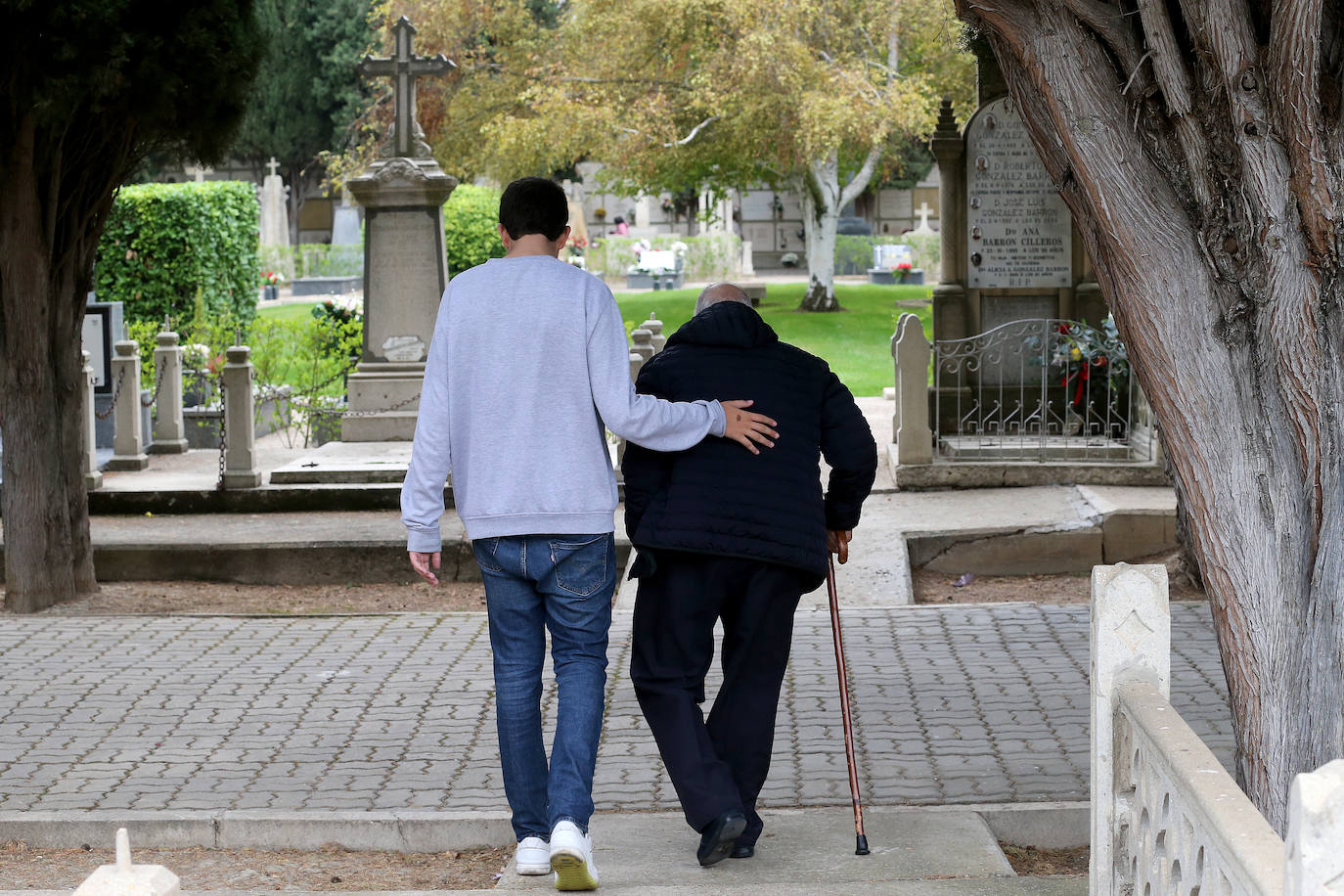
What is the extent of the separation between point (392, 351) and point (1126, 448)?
6789mm

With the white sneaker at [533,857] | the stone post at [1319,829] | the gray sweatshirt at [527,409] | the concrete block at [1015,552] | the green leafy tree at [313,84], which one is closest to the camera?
the stone post at [1319,829]

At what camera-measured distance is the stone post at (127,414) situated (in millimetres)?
13539

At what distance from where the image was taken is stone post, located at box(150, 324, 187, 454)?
47.5 feet

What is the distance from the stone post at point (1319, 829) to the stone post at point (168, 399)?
13.6m

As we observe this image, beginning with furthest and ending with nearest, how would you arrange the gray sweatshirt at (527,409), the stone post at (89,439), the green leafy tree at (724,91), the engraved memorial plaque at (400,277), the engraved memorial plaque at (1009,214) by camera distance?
the green leafy tree at (724,91)
the engraved memorial plaque at (400,277)
the engraved memorial plaque at (1009,214)
the stone post at (89,439)
the gray sweatshirt at (527,409)

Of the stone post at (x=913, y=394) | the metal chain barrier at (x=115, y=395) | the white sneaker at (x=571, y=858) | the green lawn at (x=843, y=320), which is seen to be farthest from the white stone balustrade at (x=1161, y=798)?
the green lawn at (x=843, y=320)

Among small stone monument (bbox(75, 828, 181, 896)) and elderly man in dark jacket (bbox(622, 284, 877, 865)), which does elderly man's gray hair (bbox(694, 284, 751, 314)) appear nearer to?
elderly man in dark jacket (bbox(622, 284, 877, 865))

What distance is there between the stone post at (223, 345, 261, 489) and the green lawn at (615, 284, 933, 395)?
8.21m

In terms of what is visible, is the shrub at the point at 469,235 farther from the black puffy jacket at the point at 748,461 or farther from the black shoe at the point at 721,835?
the black shoe at the point at 721,835

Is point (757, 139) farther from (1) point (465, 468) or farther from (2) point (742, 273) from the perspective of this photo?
(1) point (465, 468)

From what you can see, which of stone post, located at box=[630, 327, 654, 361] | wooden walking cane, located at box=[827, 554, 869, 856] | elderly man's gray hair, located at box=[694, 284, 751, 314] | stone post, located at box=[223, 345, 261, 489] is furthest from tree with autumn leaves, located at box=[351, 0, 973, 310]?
wooden walking cane, located at box=[827, 554, 869, 856]

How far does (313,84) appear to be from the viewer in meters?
55.1

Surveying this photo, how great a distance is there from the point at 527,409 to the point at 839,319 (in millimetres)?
26452

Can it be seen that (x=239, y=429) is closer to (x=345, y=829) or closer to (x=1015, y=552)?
(x=1015, y=552)
